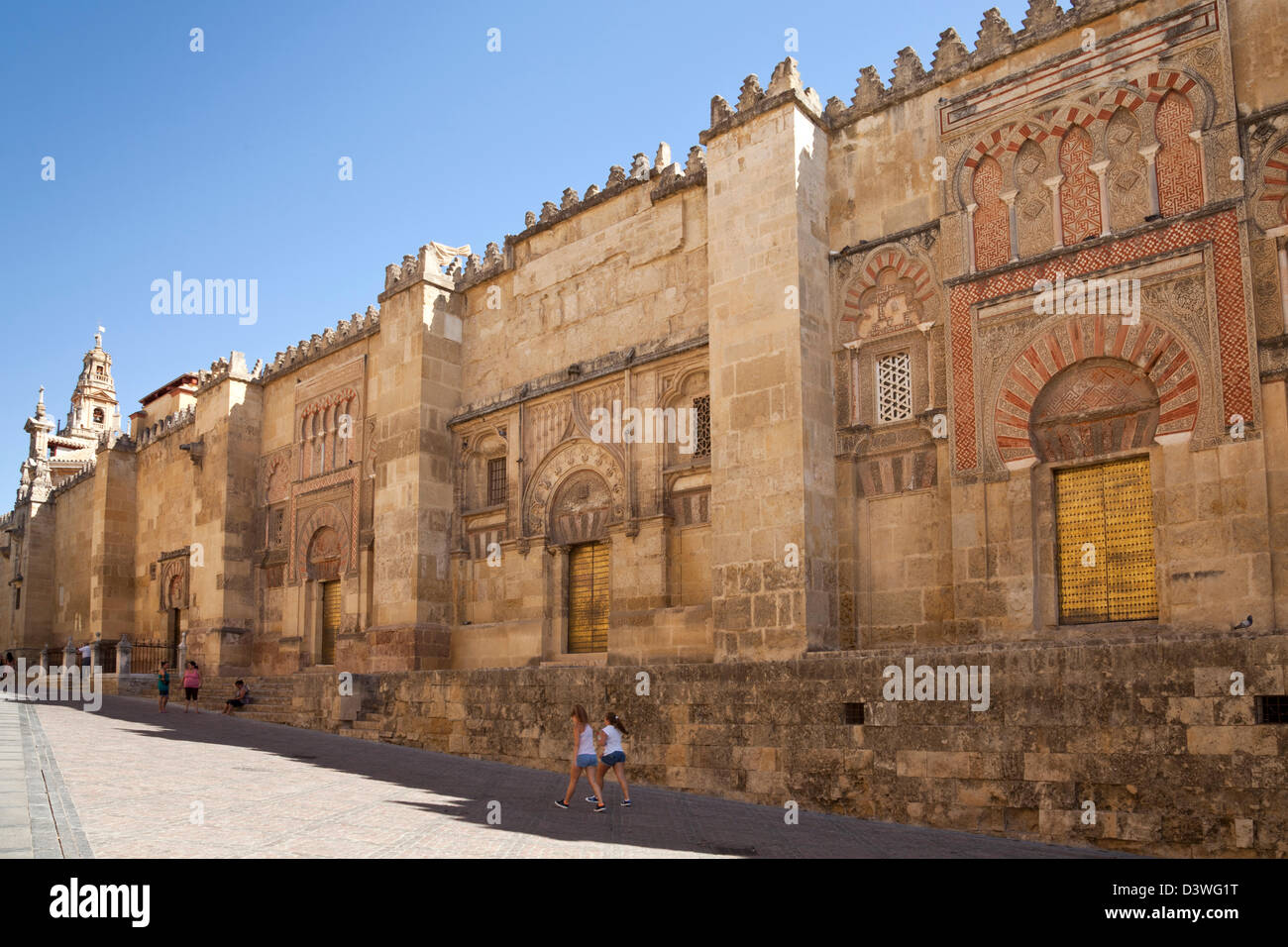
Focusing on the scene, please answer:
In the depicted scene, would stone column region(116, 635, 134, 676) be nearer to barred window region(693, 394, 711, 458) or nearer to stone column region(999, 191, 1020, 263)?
barred window region(693, 394, 711, 458)

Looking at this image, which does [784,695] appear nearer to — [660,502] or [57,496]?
[660,502]

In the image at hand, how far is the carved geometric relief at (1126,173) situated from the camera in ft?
35.1

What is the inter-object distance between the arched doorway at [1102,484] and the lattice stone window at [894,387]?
151 centimetres

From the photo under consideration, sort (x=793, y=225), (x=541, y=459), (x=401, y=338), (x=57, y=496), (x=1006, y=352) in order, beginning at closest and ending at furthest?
(x=1006, y=352) < (x=793, y=225) < (x=541, y=459) < (x=401, y=338) < (x=57, y=496)

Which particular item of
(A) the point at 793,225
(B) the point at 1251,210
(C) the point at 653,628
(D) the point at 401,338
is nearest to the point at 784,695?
(C) the point at 653,628

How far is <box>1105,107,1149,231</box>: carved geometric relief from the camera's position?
10.7 metres

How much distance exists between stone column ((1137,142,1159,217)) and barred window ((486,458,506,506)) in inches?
398

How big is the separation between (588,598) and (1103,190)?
8378 mm

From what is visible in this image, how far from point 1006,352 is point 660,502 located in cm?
490

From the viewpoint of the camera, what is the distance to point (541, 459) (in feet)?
53.0

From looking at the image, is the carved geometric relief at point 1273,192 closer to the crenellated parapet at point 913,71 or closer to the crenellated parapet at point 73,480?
the crenellated parapet at point 913,71
